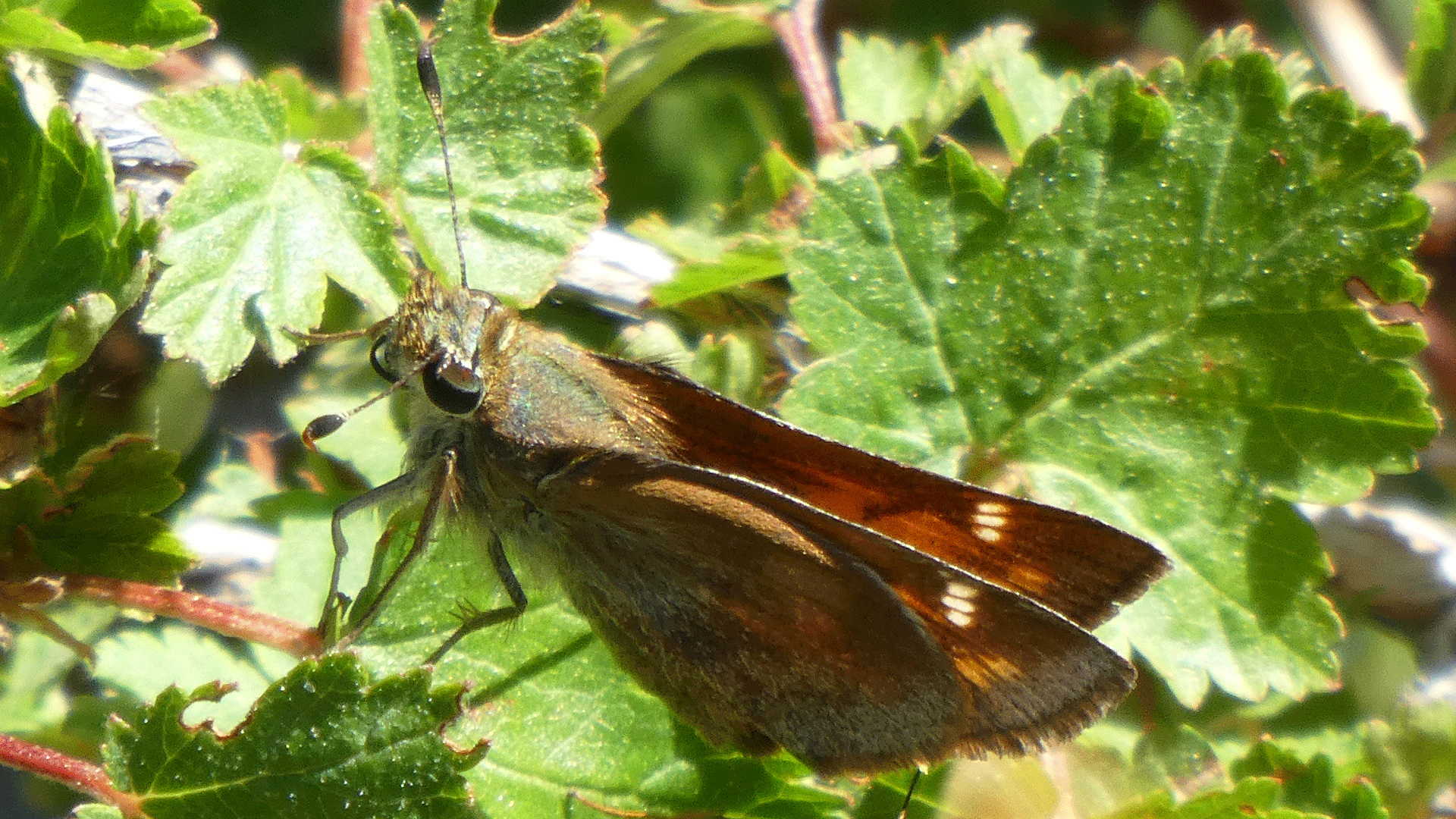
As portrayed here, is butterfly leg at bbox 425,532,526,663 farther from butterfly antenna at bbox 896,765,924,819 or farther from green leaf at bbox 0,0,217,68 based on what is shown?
green leaf at bbox 0,0,217,68

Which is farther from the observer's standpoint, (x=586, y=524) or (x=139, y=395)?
(x=139, y=395)

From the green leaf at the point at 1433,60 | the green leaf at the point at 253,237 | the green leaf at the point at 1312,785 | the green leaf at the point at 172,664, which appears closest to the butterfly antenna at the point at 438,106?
the green leaf at the point at 253,237

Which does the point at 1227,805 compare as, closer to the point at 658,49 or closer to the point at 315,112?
the point at 658,49

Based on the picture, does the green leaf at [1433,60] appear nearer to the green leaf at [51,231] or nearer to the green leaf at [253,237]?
the green leaf at [253,237]

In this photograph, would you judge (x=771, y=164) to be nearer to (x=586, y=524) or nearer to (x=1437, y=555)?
(x=586, y=524)

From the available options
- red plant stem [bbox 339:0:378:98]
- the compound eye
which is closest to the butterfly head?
the compound eye

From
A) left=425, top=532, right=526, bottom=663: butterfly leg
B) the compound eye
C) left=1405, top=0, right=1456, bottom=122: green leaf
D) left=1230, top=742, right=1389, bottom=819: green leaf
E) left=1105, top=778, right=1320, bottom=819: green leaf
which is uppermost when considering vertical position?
left=1405, top=0, right=1456, bottom=122: green leaf

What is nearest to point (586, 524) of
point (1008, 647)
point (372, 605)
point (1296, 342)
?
point (372, 605)
